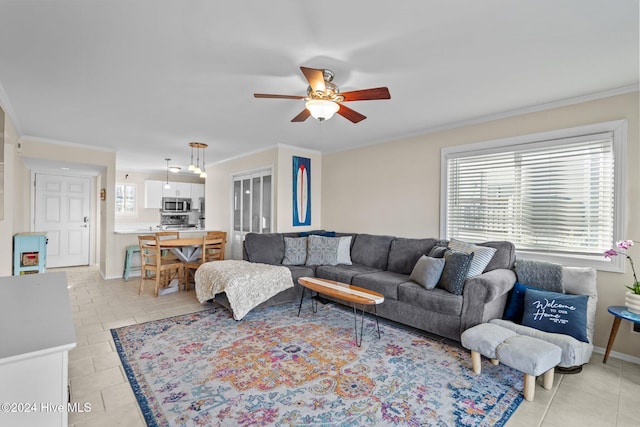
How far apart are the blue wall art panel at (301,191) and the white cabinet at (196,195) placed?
4.46 m

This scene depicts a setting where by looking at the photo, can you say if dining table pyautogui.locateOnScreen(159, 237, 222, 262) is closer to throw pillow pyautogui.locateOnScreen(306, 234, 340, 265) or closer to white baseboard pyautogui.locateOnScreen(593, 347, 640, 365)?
throw pillow pyautogui.locateOnScreen(306, 234, 340, 265)

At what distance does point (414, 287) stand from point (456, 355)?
75cm

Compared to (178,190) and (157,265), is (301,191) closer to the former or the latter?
(157,265)

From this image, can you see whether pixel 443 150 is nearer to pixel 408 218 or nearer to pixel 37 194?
pixel 408 218

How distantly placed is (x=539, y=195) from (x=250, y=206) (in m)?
4.70

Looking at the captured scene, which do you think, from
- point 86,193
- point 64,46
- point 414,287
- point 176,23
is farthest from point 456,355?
point 86,193

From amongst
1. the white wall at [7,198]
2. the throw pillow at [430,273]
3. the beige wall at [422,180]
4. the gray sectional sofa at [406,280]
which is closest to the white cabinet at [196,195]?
the beige wall at [422,180]

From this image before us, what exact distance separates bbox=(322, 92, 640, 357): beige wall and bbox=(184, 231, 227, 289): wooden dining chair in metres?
1.96

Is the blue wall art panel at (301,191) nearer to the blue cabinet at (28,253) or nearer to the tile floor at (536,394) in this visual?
the tile floor at (536,394)

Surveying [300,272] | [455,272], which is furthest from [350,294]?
[300,272]

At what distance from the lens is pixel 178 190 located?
331 inches

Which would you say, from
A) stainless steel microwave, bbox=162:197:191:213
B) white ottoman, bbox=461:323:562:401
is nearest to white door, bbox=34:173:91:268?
stainless steel microwave, bbox=162:197:191:213

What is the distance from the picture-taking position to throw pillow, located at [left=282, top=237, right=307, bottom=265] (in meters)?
4.55

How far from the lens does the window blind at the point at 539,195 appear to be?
117 inches
